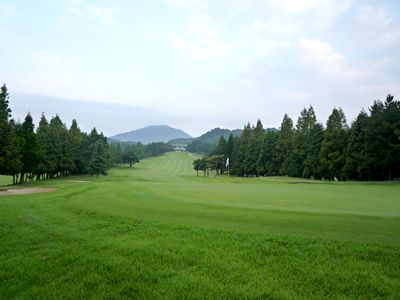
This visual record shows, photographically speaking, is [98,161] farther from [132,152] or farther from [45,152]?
[132,152]

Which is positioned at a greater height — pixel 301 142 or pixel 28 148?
pixel 301 142

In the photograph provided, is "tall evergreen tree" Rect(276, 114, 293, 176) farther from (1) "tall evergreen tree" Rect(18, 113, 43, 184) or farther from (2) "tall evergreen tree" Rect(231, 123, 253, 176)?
(1) "tall evergreen tree" Rect(18, 113, 43, 184)

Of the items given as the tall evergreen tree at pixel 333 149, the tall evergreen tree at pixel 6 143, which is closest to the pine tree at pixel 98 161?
the tall evergreen tree at pixel 6 143

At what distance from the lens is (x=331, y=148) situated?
143ft

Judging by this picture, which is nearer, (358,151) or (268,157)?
(358,151)

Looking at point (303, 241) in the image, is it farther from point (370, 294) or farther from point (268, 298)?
point (268, 298)

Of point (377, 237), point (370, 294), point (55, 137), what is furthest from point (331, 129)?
point (55, 137)

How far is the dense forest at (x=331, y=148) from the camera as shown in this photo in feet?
116

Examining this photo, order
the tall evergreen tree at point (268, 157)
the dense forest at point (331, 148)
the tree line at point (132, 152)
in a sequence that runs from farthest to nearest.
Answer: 1. the tree line at point (132, 152)
2. the tall evergreen tree at point (268, 157)
3. the dense forest at point (331, 148)

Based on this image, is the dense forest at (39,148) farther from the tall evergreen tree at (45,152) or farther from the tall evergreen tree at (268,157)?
the tall evergreen tree at (268,157)

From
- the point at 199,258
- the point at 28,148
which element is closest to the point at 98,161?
the point at 28,148

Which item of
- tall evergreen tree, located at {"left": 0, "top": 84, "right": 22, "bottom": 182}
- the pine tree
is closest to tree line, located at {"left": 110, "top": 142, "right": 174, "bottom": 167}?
the pine tree

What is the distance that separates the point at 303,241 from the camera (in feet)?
17.3

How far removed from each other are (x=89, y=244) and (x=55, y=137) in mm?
47946
